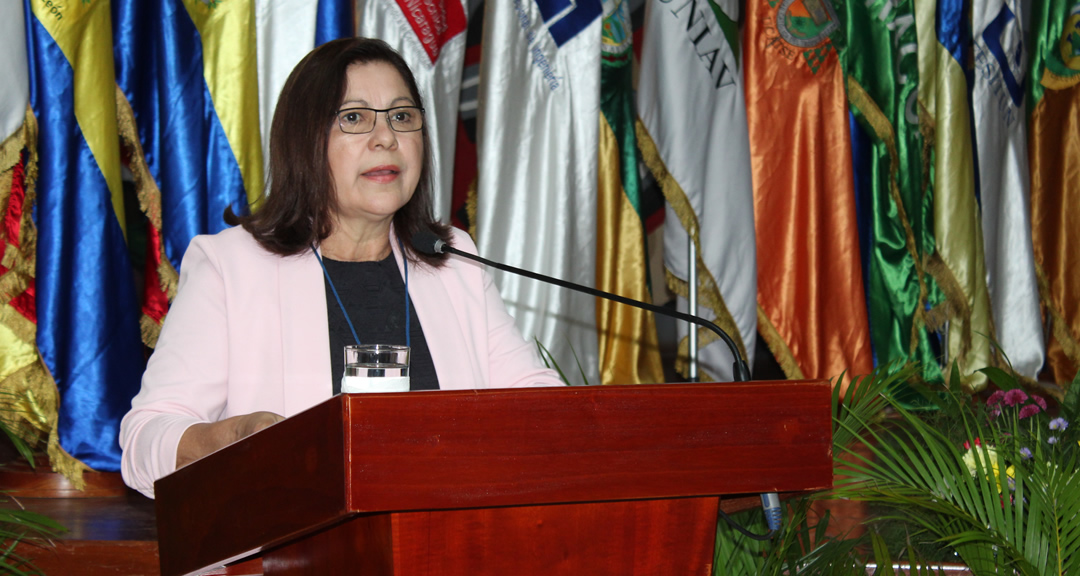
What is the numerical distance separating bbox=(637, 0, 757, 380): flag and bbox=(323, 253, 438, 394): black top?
6.70ft

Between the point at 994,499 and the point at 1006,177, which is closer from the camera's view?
the point at 994,499

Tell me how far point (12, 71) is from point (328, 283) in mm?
1742

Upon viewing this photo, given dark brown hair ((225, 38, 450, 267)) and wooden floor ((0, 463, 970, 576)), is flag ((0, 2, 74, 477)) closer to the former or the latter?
wooden floor ((0, 463, 970, 576))

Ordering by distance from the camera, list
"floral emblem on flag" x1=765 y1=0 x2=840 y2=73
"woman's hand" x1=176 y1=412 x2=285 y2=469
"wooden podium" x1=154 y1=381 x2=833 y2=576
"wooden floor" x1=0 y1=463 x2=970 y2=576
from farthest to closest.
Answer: "floral emblem on flag" x1=765 y1=0 x2=840 y2=73 < "wooden floor" x1=0 y1=463 x2=970 y2=576 < "woman's hand" x1=176 y1=412 x2=285 y2=469 < "wooden podium" x1=154 y1=381 x2=833 y2=576

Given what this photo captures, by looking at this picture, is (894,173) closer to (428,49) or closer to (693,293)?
(693,293)

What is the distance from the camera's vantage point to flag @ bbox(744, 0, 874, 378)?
3738 mm

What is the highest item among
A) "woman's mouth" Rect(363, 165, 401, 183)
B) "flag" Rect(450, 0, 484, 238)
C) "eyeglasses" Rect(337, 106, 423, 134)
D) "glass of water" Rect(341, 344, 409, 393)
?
"flag" Rect(450, 0, 484, 238)

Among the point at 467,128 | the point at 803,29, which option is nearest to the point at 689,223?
the point at 803,29

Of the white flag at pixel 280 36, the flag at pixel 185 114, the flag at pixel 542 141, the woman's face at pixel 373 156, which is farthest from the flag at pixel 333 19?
the woman's face at pixel 373 156

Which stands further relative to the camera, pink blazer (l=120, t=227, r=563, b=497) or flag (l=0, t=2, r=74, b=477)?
flag (l=0, t=2, r=74, b=477)

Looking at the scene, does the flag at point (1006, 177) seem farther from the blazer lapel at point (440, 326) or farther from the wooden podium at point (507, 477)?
the wooden podium at point (507, 477)

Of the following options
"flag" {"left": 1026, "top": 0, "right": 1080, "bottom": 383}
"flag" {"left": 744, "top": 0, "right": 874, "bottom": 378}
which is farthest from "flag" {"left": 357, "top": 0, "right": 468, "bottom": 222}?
"flag" {"left": 1026, "top": 0, "right": 1080, "bottom": 383}

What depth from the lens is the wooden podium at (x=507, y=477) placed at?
0.86 meters

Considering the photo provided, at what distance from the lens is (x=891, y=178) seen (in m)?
3.89
